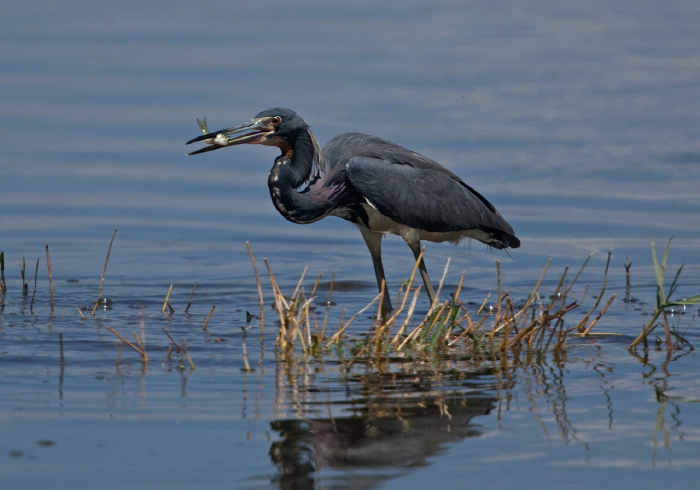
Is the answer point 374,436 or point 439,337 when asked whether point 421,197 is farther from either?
point 374,436

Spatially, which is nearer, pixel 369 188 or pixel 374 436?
pixel 374 436

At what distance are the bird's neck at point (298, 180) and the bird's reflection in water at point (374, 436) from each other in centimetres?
255

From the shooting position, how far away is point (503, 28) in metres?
18.7

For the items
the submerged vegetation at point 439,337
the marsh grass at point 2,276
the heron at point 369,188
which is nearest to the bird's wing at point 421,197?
the heron at point 369,188

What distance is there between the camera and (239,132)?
817cm

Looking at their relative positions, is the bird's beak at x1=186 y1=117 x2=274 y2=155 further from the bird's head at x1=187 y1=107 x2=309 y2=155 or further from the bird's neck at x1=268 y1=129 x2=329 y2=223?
the bird's neck at x1=268 y1=129 x2=329 y2=223

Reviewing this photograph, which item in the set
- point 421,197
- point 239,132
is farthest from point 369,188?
point 239,132

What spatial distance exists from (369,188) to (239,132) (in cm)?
99

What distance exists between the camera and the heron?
8.32 metres

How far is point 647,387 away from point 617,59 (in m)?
11.3

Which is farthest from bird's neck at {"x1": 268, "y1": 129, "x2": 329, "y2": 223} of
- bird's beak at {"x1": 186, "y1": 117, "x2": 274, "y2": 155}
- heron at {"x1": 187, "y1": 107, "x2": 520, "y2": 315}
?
bird's beak at {"x1": 186, "y1": 117, "x2": 274, "y2": 155}

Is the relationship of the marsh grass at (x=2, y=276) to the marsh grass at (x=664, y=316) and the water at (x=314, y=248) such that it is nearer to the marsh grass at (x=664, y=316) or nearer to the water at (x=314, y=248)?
the water at (x=314, y=248)

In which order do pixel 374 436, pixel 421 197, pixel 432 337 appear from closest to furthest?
1. pixel 374 436
2. pixel 432 337
3. pixel 421 197

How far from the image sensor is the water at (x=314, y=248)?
515cm
